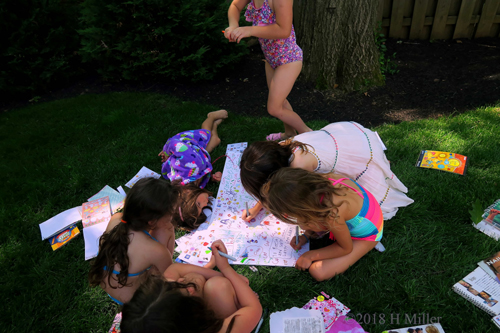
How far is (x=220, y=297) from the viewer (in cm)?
154

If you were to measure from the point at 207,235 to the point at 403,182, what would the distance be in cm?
150

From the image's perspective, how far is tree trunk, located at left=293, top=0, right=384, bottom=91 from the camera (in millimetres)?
3371

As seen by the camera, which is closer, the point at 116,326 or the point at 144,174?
the point at 116,326

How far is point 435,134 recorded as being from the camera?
9.12ft

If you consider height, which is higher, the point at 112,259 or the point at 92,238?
the point at 112,259

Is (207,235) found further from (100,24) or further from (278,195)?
(100,24)

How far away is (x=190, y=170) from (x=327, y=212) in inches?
49.5

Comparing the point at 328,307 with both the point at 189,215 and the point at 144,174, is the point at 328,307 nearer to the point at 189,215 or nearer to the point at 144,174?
the point at 189,215

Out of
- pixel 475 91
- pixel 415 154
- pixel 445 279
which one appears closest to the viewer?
pixel 445 279

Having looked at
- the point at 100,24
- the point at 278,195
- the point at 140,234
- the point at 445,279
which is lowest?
the point at 445,279

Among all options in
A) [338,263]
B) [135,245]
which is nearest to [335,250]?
[338,263]

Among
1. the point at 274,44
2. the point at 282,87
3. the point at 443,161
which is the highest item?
the point at 274,44

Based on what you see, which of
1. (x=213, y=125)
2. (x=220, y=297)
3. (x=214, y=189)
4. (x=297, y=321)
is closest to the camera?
(x=220, y=297)

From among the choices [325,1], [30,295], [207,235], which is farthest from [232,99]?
[30,295]
